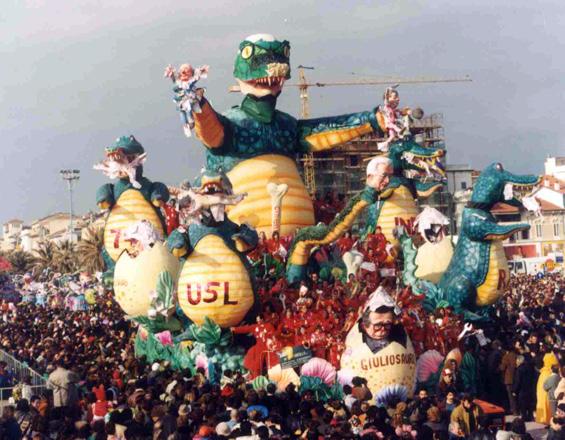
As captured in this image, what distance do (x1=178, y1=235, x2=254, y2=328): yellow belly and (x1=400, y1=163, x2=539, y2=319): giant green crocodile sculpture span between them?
3.64 m

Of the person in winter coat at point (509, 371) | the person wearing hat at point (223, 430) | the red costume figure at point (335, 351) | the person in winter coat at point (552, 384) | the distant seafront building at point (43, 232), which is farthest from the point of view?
the distant seafront building at point (43, 232)


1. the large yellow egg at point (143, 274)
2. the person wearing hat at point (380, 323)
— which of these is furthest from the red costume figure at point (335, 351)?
the large yellow egg at point (143, 274)

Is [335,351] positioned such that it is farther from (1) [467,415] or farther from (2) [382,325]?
(1) [467,415]

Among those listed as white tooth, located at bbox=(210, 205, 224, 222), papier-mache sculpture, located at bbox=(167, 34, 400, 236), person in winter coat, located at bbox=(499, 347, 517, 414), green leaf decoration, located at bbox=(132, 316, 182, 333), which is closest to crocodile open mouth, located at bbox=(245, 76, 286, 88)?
papier-mache sculpture, located at bbox=(167, 34, 400, 236)

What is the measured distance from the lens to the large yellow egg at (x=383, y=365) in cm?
1160

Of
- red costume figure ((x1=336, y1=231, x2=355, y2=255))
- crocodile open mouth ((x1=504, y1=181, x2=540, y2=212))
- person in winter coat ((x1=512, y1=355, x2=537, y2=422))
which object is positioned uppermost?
crocodile open mouth ((x1=504, y1=181, x2=540, y2=212))

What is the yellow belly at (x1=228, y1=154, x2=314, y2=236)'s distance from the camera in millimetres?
17391

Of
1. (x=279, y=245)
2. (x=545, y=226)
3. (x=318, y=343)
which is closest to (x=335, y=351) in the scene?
(x=318, y=343)

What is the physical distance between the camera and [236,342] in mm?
14219

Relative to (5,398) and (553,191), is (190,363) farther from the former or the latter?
(553,191)

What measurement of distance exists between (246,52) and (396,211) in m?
4.37

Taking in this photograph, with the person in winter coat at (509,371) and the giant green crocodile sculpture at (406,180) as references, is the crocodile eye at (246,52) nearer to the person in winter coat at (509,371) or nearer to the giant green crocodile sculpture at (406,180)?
the giant green crocodile sculpture at (406,180)

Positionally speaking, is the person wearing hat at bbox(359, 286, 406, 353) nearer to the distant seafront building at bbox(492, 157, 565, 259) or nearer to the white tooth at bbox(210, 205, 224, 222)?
the white tooth at bbox(210, 205, 224, 222)

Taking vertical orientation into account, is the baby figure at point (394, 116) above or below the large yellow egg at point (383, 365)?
above
